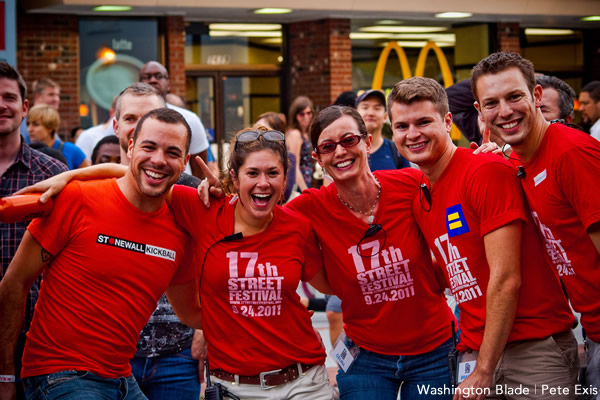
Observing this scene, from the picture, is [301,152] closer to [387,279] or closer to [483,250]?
[387,279]

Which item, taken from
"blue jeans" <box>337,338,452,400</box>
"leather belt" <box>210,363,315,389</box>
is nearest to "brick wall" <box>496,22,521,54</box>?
"blue jeans" <box>337,338,452,400</box>

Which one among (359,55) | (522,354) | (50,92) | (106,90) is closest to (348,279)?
(522,354)

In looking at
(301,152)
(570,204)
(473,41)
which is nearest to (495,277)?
(570,204)

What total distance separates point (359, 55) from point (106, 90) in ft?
15.7

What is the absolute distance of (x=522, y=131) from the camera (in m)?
3.75

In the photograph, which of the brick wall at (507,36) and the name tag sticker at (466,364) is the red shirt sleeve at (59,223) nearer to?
the name tag sticker at (466,364)

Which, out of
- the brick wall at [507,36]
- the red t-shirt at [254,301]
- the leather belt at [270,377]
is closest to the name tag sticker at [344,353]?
the red t-shirt at [254,301]

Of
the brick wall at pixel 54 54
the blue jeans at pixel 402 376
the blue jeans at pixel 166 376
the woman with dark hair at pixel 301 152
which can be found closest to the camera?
the blue jeans at pixel 402 376

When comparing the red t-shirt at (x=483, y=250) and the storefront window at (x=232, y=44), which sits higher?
the storefront window at (x=232, y=44)

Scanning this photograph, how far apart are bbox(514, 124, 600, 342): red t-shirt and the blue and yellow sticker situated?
31 cm

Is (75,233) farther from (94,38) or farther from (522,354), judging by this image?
(94,38)

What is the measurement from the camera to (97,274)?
385cm

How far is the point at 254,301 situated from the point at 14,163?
5.47ft

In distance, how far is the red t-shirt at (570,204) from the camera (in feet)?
11.6
